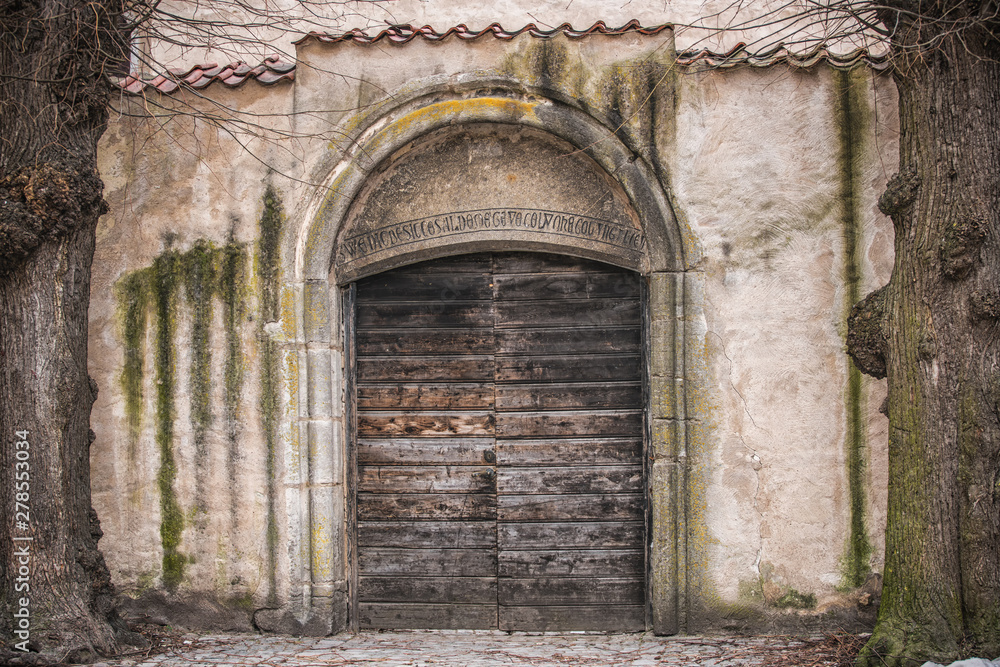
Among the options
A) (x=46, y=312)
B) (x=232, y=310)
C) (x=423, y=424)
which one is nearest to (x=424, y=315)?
(x=423, y=424)

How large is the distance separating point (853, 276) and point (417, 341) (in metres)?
2.53

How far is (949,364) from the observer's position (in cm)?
345

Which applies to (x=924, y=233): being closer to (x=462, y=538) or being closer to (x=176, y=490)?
(x=462, y=538)

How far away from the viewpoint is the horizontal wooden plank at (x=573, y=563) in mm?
4359

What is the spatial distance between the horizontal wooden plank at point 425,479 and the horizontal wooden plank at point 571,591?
60cm

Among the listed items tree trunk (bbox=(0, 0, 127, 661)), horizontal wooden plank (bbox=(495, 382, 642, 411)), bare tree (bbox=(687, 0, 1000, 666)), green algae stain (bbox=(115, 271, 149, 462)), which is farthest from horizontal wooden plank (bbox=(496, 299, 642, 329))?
tree trunk (bbox=(0, 0, 127, 661))

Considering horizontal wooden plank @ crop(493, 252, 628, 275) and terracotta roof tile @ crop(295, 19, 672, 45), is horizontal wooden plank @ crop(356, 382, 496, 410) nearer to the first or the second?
horizontal wooden plank @ crop(493, 252, 628, 275)

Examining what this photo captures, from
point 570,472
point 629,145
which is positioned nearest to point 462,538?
point 570,472

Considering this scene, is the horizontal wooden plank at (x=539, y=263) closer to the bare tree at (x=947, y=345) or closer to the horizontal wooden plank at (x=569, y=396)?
the horizontal wooden plank at (x=569, y=396)

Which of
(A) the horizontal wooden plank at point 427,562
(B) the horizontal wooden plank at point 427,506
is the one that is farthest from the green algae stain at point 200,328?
(A) the horizontal wooden plank at point 427,562

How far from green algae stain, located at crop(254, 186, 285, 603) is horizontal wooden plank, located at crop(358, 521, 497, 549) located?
54 cm

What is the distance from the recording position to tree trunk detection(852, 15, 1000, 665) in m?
3.39

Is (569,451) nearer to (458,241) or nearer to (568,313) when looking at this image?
(568,313)

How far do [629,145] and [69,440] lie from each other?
3.40m
